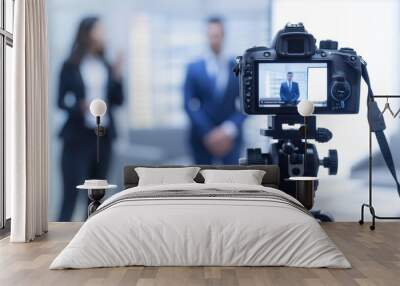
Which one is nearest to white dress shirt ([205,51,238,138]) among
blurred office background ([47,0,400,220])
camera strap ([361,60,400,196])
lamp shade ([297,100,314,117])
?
blurred office background ([47,0,400,220])

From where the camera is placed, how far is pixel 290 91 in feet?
21.9

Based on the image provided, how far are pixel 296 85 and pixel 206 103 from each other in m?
0.95

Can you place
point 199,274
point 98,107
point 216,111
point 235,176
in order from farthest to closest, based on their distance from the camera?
point 216,111 < point 98,107 < point 235,176 < point 199,274

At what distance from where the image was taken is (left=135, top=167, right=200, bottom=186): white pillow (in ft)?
20.5

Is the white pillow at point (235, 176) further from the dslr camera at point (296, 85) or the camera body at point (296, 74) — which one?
the camera body at point (296, 74)

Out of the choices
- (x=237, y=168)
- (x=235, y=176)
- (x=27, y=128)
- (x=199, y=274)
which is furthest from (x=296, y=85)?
(x=199, y=274)

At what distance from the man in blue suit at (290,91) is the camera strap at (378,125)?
0.73 metres

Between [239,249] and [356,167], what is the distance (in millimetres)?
2969

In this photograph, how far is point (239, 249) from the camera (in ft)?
14.1

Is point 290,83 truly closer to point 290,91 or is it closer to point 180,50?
point 290,91

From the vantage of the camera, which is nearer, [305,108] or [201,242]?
[201,242]

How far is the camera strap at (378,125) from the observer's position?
21.7 feet

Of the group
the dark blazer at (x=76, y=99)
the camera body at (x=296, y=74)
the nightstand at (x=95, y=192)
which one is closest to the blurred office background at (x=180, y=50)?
the dark blazer at (x=76, y=99)

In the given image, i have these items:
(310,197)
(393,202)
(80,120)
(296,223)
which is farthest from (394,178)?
(80,120)
